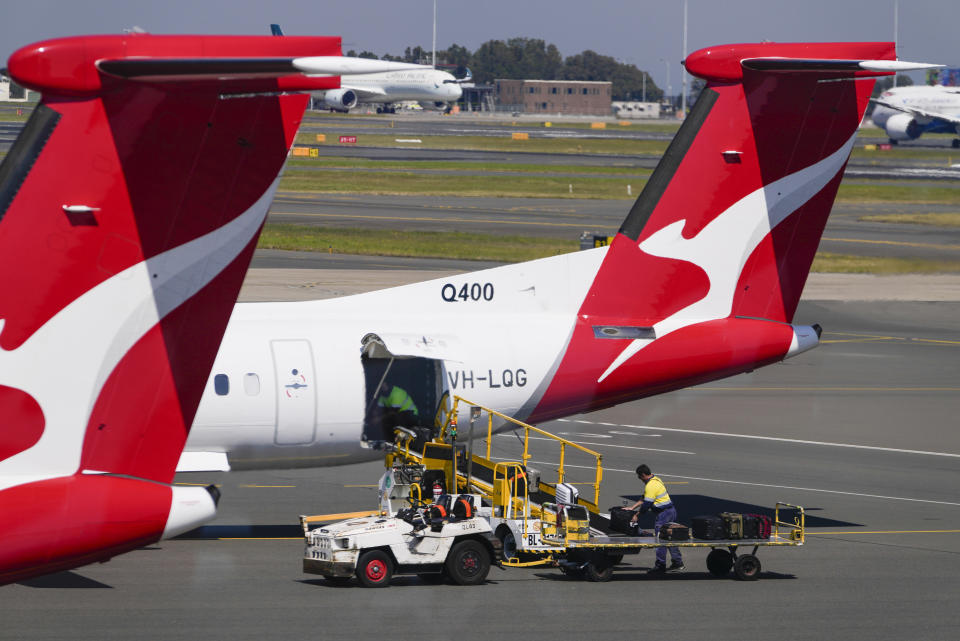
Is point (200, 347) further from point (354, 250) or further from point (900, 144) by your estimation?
point (900, 144)

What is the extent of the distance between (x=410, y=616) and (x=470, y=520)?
2115 mm

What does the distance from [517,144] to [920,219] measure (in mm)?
77293

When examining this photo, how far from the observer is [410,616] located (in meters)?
16.8

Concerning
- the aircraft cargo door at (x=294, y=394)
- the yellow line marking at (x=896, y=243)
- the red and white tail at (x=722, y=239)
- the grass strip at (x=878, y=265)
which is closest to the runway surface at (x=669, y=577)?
the aircraft cargo door at (x=294, y=394)

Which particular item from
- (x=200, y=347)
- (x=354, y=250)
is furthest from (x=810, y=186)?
(x=354, y=250)

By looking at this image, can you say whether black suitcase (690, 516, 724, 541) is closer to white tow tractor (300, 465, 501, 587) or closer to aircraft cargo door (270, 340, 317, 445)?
white tow tractor (300, 465, 501, 587)

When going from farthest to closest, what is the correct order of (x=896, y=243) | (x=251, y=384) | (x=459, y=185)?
(x=459, y=185), (x=896, y=243), (x=251, y=384)

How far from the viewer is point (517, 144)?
148 meters

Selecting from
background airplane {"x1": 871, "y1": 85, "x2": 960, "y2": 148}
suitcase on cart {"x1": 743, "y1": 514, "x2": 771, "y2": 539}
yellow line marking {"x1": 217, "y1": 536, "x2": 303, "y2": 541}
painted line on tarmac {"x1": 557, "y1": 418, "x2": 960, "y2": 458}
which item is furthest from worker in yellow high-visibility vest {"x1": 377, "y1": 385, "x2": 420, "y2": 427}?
background airplane {"x1": 871, "y1": 85, "x2": 960, "y2": 148}

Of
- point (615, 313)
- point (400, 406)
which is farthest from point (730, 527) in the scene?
point (400, 406)

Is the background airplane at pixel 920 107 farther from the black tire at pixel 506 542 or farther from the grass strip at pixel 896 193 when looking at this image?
the black tire at pixel 506 542

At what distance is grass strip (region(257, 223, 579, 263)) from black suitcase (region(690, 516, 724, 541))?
38.4m

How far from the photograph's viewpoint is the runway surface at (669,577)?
16.5 m

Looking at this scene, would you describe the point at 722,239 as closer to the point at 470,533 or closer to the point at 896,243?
the point at 470,533
